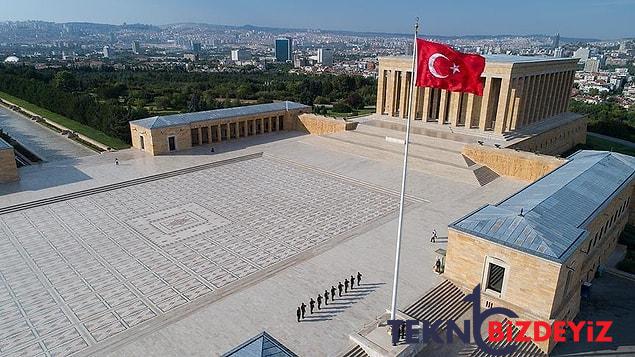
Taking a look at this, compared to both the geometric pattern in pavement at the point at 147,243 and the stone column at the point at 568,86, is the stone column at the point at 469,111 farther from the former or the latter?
the stone column at the point at 568,86

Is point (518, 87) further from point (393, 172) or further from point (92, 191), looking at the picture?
point (92, 191)

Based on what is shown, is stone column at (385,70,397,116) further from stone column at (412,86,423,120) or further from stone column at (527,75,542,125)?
stone column at (527,75,542,125)

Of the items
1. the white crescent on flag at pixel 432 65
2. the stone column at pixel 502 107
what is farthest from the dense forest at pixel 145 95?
the white crescent on flag at pixel 432 65

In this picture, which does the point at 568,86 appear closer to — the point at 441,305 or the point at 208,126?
the point at 208,126

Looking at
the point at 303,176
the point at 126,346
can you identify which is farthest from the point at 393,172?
the point at 126,346

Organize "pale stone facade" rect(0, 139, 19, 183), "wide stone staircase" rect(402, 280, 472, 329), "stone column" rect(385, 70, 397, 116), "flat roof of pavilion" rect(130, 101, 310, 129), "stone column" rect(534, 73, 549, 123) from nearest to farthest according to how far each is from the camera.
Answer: "wide stone staircase" rect(402, 280, 472, 329) < "pale stone facade" rect(0, 139, 19, 183) < "flat roof of pavilion" rect(130, 101, 310, 129) < "stone column" rect(534, 73, 549, 123) < "stone column" rect(385, 70, 397, 116)

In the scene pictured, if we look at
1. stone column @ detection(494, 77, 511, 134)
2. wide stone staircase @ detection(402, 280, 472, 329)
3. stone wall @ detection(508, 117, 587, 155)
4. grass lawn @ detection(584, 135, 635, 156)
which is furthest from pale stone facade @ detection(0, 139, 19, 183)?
grass lawn @ detection(584, 135, 635, 156)

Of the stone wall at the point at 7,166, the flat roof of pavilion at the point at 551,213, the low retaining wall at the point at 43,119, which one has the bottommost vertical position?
the low retaining wall at the point at 43,119
